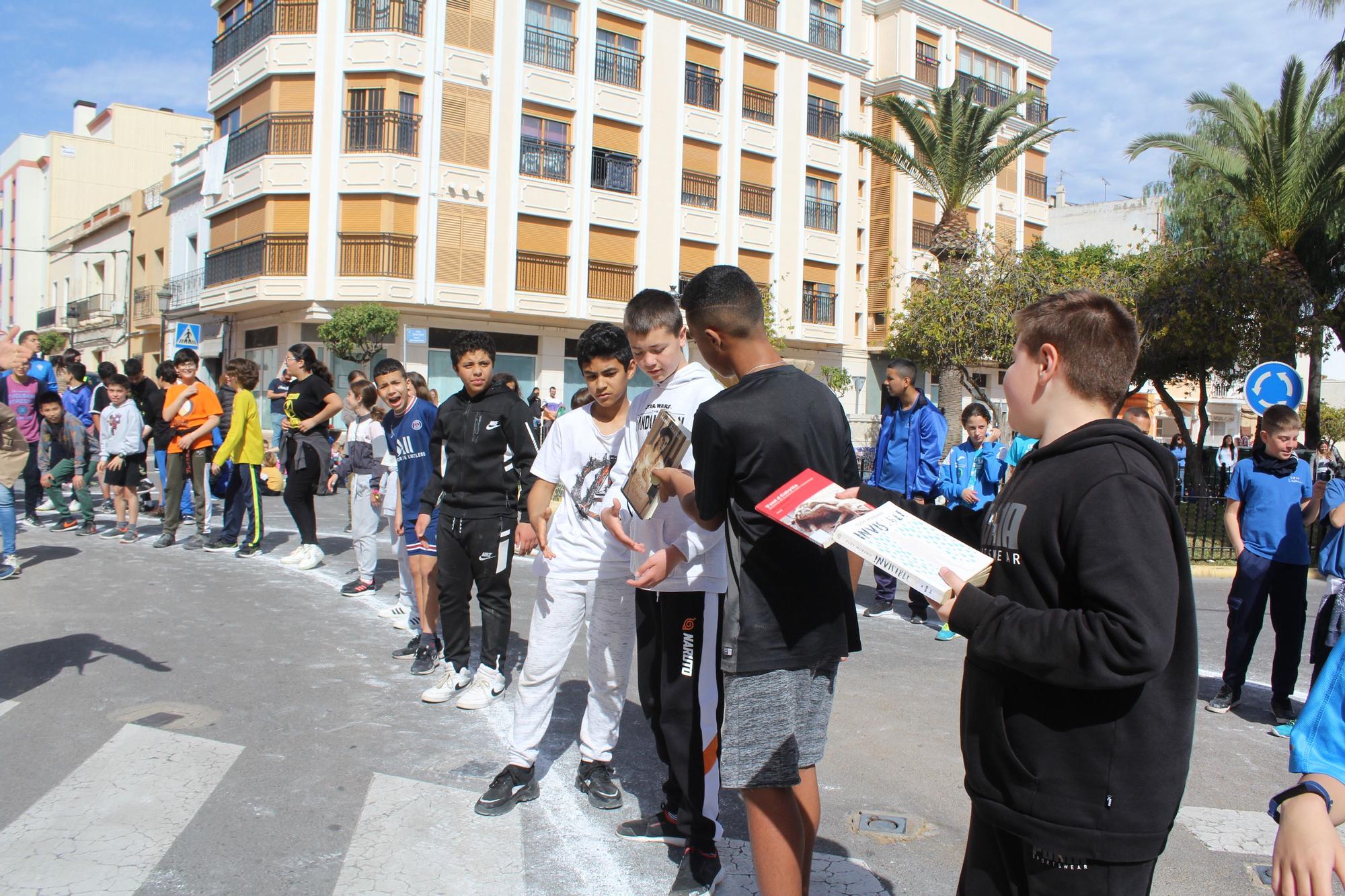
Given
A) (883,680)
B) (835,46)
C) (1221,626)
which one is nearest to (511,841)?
(883,680)

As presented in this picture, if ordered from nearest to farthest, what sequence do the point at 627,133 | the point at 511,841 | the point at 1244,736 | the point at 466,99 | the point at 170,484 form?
the point at 511,841 → the point at 1244,736 → the point at 170,484 → the point at 466,99 → the point at 627,133

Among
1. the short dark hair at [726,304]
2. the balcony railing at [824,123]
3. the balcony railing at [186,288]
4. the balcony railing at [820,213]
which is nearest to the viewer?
the short dark hair at [726,304]

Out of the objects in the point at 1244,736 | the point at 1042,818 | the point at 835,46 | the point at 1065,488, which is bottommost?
the point at 1244,736

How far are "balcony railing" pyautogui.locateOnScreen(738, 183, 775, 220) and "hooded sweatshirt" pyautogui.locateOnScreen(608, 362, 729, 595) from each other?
32847 millimetres

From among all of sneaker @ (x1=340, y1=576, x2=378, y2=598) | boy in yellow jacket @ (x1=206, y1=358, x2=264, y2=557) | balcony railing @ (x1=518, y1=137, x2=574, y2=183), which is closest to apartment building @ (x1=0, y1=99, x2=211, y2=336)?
balcony railing @ (x1=518, y1=137, x2=574, y2=183)

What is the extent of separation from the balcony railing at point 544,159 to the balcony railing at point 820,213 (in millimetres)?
10176

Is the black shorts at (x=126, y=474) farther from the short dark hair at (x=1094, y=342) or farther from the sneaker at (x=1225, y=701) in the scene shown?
the short dark hair at (x=1094, y=342)

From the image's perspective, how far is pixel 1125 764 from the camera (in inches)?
73.6

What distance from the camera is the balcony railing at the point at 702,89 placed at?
34656 mm

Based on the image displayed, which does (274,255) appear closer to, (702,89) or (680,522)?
(702,89)

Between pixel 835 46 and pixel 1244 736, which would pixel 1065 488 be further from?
pixel 835 46

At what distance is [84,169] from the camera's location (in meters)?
52.3

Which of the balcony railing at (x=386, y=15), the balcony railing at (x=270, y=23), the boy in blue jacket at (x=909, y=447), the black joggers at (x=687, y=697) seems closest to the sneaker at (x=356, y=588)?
the boy in blue jacket at (x=909, y=447)

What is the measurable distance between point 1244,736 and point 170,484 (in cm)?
1025
